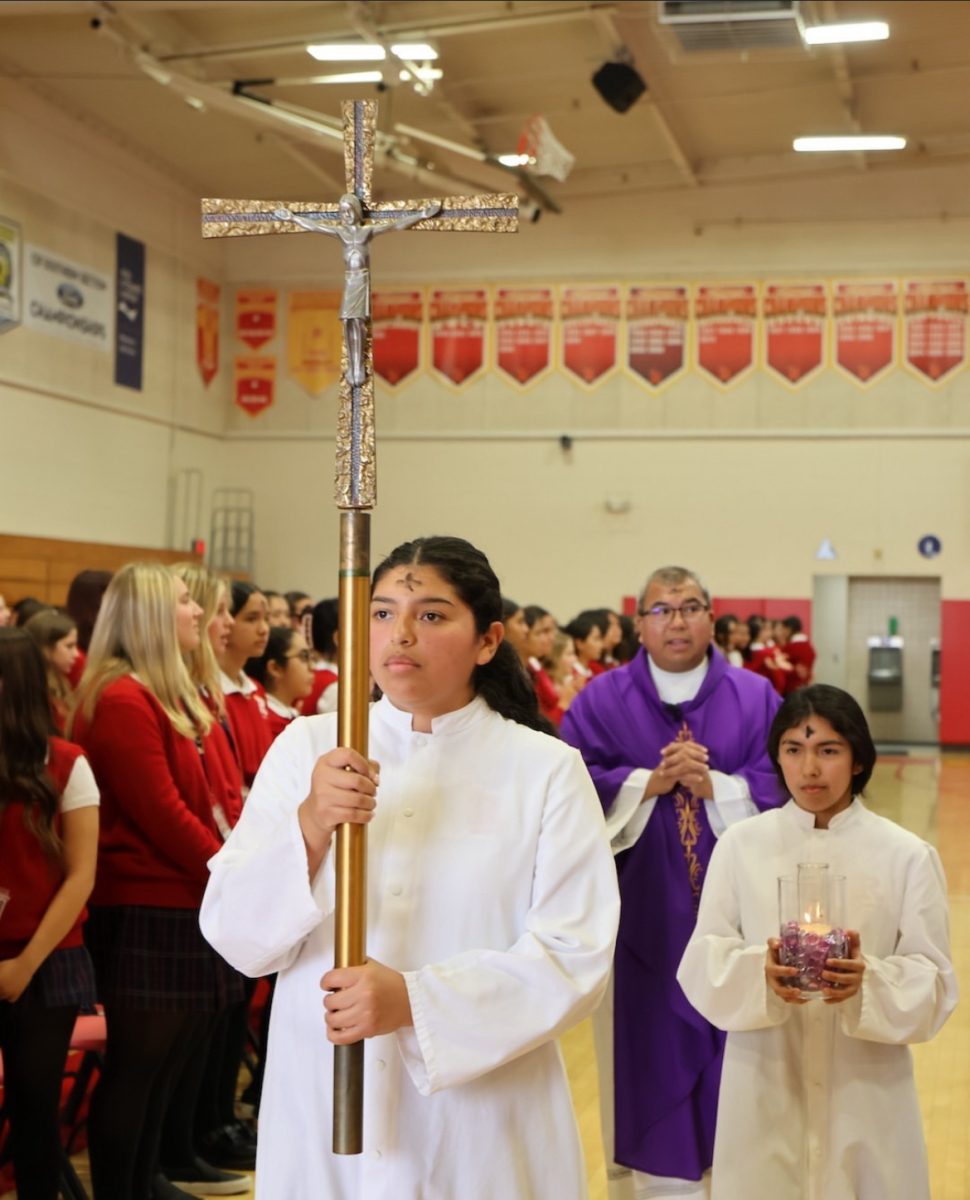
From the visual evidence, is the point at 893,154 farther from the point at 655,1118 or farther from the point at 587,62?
the point at 655,1118

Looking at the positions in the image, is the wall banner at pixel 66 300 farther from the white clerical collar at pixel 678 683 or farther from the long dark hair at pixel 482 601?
the long dark hair at pixel 482 601

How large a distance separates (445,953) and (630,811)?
2.26m

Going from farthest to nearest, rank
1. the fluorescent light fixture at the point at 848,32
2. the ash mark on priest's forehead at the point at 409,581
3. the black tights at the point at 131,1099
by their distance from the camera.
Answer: the fluorescent light fixture at the point at 848,32, the black tights at the point at 131,1099, the ash mark on priest's forehead at the point at 409,581

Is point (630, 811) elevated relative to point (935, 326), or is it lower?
lower

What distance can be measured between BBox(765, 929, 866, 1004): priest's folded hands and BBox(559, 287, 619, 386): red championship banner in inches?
708

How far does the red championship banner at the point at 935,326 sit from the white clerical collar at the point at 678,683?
16246mm

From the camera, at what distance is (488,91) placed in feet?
54.9

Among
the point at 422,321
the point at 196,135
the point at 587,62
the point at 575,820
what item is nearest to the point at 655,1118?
the point at 575,820

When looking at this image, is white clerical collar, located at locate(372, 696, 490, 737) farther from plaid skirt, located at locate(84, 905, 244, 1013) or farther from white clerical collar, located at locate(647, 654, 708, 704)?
white clerical collar, located at locate(647, 654, 708, 704)

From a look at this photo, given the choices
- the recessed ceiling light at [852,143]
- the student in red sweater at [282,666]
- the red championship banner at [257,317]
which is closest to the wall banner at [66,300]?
the red championship banner at [257,317]

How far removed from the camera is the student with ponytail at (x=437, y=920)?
2.11 m

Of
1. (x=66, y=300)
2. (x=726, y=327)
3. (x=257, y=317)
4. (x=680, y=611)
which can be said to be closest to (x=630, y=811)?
(x=680, y=611)

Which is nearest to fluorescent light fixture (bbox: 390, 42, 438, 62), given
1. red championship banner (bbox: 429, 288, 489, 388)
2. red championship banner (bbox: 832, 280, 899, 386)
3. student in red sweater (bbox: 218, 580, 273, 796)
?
red championship banner (bbox: 429, 288, 489, 388)

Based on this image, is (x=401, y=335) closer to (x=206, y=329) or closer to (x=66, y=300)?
(x=206, y=329)
